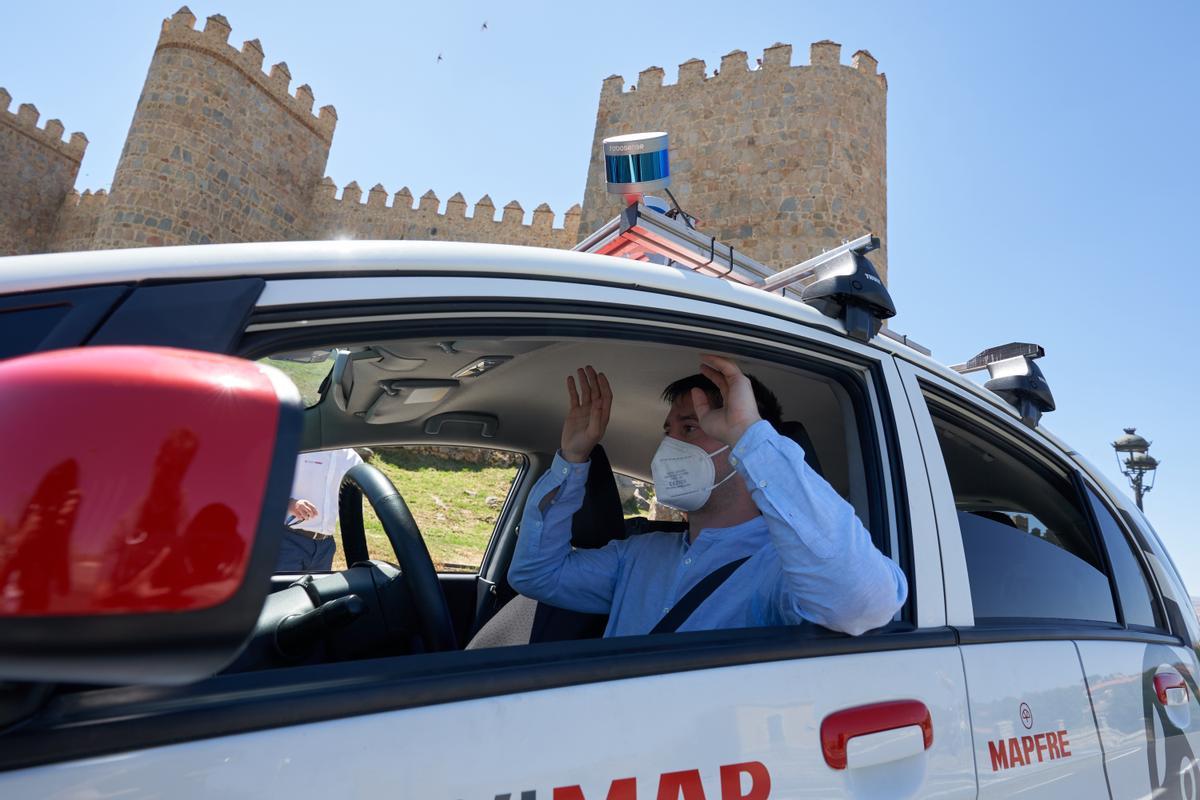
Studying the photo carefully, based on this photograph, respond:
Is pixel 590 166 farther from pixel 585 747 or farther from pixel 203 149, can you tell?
pixel 585 747

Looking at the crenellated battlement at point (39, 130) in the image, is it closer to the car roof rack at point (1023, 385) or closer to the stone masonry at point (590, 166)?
the stone masonry at point (590, 166)

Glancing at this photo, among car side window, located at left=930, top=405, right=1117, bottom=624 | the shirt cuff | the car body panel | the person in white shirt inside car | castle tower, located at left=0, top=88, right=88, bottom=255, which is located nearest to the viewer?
the car body panel

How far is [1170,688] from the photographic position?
1.91 m

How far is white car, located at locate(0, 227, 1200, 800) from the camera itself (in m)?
0.53

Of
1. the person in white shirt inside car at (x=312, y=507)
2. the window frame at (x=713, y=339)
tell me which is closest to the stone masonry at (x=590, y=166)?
the person in white shirt inside car at (x=312, y=507)

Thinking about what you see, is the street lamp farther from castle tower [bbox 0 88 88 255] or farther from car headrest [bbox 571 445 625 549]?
castle tower [bbox 0 88 88 255]

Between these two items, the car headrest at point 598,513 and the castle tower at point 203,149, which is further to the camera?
the castle tower at point 203,149

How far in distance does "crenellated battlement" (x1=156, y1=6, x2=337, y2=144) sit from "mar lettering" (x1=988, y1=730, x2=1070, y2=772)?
22.9m

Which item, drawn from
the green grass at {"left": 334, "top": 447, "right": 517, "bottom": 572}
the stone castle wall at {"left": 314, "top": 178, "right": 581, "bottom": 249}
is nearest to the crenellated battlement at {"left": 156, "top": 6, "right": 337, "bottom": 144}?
the stone castle wall at {"left": 314, "top": 178, "right": 581, "bottom": 249}

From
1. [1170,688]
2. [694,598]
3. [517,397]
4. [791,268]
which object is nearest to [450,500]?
[517,397]

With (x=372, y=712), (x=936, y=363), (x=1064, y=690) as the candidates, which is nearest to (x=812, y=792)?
(x=372, y=712)

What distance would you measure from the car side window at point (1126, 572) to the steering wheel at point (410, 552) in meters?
1.84

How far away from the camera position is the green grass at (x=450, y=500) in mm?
3029

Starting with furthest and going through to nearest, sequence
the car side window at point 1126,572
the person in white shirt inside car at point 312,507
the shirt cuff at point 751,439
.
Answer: the person in white shirt inside car at point 312,507, the car side window at point 1126,572, the shirt cuff at point 751,439
